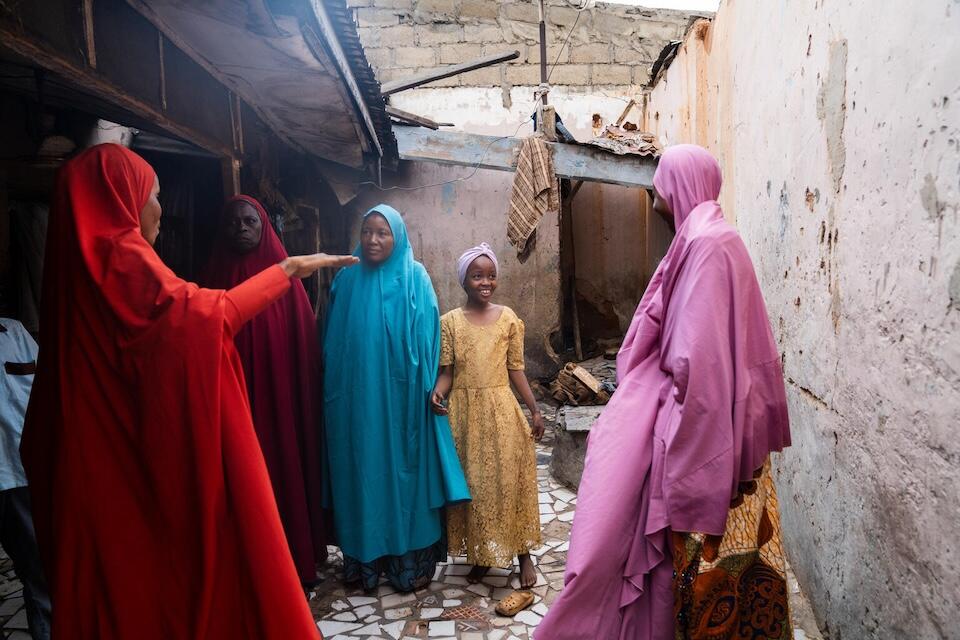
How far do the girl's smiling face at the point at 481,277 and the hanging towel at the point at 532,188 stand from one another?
3007 millimetres

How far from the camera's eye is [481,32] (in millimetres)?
9219

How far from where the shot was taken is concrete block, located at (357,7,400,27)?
9.12 m

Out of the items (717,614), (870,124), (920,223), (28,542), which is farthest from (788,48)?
(28,542)

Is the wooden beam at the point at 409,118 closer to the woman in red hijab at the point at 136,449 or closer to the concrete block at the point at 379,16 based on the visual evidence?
the concrete block at the point at 379,16

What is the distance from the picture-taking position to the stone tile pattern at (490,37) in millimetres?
9141

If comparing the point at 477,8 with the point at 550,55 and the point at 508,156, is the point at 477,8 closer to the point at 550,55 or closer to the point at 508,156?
the point at 550,55

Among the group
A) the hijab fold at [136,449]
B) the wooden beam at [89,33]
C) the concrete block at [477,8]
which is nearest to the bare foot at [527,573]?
the hijab fold at [136,449]

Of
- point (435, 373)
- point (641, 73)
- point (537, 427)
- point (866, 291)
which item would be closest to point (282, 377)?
point (435, 373)

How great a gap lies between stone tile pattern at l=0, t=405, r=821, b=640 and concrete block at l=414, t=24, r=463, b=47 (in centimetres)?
725

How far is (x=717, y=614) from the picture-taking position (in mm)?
2025

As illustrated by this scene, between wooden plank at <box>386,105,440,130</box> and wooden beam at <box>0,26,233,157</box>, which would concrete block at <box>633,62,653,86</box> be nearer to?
wooden plank at <box>386,105,440,130</box>

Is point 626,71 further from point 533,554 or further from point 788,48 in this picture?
point 533,554

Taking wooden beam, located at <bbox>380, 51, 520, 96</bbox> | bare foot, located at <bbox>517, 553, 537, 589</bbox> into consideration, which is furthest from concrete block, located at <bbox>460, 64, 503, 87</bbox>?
bare foot, located at <bbox>517, 553, 537, 589</bbox>

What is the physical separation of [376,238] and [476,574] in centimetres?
186
